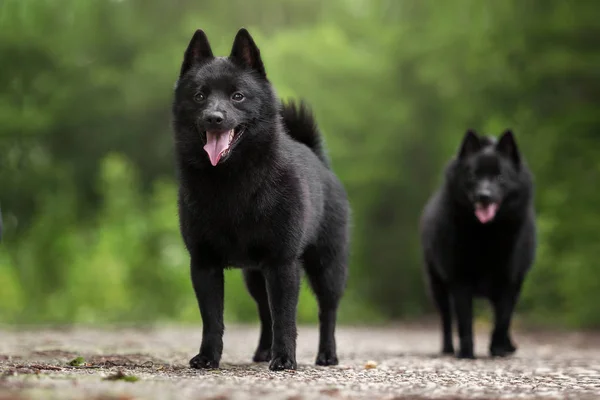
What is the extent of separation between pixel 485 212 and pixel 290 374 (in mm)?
3313

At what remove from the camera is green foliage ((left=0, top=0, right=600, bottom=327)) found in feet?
42.8

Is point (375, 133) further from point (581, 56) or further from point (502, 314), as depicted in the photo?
point (502, 314)

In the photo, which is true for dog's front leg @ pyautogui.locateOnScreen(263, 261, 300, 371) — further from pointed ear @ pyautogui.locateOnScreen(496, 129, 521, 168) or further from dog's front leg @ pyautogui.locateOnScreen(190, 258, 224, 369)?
pointed ear @ pyautogui.locateOnScreen(496, 129, 521, 168)

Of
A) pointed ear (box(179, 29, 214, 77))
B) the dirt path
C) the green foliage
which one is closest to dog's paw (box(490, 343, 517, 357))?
the dirt path

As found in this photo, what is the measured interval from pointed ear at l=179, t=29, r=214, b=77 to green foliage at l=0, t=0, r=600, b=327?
832 centimetres

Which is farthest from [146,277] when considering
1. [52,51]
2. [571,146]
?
[571,146]

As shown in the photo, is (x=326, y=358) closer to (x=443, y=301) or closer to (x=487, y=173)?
(x=487, y=173)

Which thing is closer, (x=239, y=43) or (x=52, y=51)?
(x=239, y=43)

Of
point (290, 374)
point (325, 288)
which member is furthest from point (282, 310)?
point (325, 288)

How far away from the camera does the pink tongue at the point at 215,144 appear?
510 centimetres

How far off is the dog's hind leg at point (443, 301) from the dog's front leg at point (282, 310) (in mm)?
3483

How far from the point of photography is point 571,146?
12.8 meters

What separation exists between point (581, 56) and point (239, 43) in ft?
27.5

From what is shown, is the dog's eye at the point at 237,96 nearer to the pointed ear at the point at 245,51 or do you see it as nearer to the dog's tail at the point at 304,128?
the pointed ear at the point at 245,51
